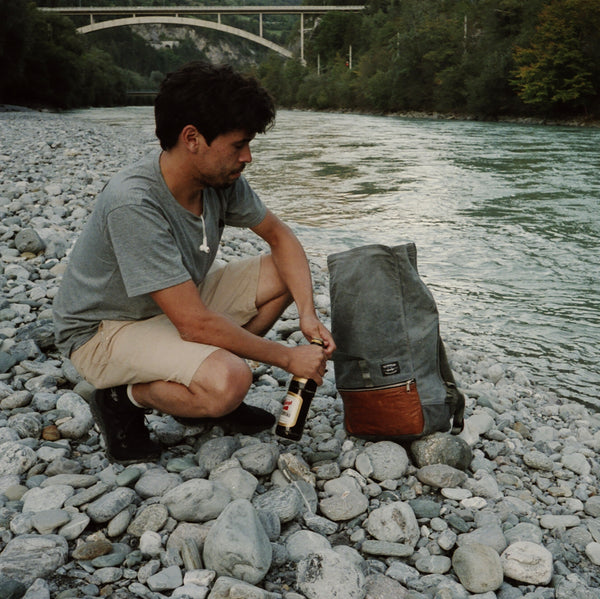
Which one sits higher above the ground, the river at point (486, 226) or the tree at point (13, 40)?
the tree at point (13, 40)

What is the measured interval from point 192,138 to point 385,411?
1.23m

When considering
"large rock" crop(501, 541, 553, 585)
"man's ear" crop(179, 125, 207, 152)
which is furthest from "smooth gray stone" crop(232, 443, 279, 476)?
"man's ear" crop(179, 125, 207, 152)

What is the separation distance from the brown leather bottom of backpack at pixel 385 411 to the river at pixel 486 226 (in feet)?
5.35

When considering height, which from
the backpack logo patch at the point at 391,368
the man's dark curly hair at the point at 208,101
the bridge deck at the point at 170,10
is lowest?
the backpack logo patch at the point at 391,368

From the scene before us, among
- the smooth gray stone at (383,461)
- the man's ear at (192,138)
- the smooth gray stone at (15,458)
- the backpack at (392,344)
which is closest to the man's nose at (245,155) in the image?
the man's ear at (192,138)

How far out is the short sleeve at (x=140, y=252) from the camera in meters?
2.07

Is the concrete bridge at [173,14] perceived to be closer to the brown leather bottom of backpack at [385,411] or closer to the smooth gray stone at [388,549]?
the brown leather bottom of backpack at [385,411]

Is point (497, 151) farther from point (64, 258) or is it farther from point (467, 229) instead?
point (64, 258)

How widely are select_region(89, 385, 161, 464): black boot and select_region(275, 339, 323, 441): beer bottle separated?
472 millimetres

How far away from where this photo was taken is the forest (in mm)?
29078

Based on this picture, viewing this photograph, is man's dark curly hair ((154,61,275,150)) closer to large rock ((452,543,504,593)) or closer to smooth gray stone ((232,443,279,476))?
smooth gray stone ((232,443,279,476))

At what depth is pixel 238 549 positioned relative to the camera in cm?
175

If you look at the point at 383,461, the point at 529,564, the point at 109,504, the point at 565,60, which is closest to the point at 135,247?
the point at 109,504

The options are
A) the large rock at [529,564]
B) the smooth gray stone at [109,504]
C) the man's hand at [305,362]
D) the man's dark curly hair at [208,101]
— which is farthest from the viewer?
the man's hand at [305,362]
